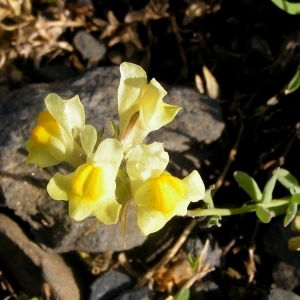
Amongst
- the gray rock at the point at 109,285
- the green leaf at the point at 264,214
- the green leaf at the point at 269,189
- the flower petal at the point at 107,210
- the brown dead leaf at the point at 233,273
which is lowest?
the brown dead leaf at the point at 233,273

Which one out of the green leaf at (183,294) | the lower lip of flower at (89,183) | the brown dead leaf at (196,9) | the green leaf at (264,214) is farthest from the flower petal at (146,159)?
the brown dead leaf at (196,9)

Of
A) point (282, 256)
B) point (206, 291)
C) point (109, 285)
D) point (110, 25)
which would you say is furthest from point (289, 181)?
point (110, 25)

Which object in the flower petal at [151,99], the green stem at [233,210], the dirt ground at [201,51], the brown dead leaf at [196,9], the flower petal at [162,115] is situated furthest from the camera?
the brown dead leaf at [196,9]

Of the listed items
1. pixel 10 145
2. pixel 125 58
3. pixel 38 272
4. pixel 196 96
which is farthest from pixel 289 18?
pixel 38 272

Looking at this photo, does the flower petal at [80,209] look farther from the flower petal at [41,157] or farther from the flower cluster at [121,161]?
the flower petal at [41,157]

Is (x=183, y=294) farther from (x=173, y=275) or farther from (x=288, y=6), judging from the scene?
(x=288, y=6)

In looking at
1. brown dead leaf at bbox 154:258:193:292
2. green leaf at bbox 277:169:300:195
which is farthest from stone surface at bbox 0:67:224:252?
green leaf at bbox 277:169:300:195

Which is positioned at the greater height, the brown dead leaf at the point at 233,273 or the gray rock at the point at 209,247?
the gray rock at the point at 209,247
